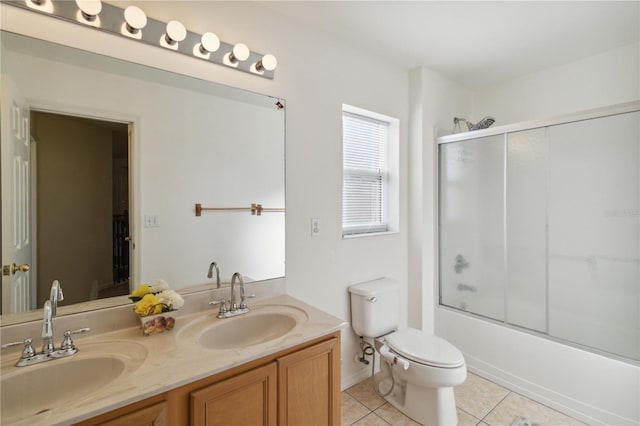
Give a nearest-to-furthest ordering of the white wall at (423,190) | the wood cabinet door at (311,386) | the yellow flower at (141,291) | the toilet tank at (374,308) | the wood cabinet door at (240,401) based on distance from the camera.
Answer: the wood cabinet door at (240,401), the wood cabinet door at (311,386), the yellow flower at (141,291), the toilet tank at (374,308), the white wall at (423,190)

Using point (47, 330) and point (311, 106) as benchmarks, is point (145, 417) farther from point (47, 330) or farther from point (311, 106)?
point (311, 106)

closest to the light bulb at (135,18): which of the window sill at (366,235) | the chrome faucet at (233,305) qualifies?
the chrome faucet at (233,305)

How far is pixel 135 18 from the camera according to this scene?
1238 millimetres

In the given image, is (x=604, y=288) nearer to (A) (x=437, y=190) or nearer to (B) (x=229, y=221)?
(A) (x=437, y=190)

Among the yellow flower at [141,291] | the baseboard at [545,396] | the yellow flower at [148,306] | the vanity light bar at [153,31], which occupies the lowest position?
the baseboard at [545,396]

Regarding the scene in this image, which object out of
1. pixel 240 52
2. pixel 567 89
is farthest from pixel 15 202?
pixel 567 89

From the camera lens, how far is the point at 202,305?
1.49 meters

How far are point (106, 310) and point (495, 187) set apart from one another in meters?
2.66

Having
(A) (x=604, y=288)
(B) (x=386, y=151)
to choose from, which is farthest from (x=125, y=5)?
(A) (x=604, y=288)

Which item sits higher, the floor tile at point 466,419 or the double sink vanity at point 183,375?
the double sink vanity at point 183,375

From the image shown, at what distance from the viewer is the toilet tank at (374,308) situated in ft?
6.60

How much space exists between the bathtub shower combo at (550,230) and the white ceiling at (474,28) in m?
0.56

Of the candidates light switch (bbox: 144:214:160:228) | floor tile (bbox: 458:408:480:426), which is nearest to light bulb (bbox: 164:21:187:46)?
light switch (bbox: 144:214:160:228)

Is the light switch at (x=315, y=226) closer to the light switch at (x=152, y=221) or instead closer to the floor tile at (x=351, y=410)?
the light switch at (x=152, y=221)
